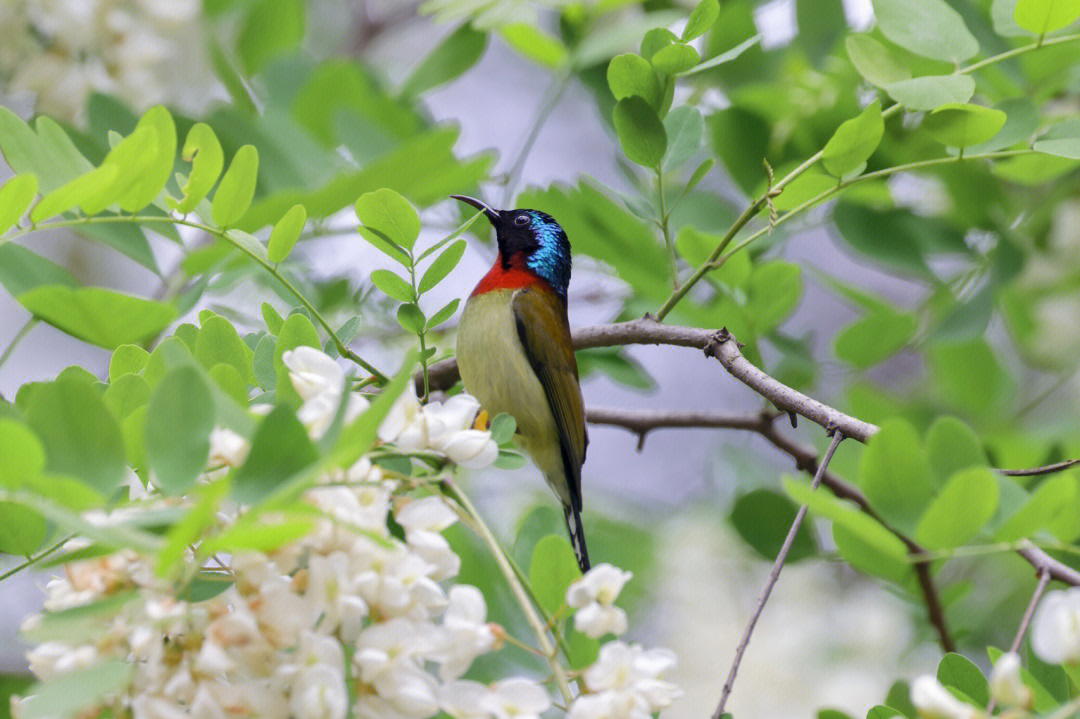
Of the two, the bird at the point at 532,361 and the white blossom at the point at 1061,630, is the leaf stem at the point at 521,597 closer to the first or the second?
the white blossom at the point at 1061,630

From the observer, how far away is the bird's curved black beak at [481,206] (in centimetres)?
152

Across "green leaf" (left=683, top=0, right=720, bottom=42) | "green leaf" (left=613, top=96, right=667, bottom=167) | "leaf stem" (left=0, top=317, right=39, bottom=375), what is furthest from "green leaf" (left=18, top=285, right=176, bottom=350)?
"green leaf" (left=683, top=0, right=720, bottom=42)

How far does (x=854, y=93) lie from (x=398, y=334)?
872 millimetres

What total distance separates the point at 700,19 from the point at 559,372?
62 cm

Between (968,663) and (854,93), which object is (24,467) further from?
(854,93)

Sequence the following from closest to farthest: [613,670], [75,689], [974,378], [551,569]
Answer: [75,689] < [613,670] < [551,569] < [974,378]

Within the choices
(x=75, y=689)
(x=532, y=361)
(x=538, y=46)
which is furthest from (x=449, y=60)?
(x=75, y=689)

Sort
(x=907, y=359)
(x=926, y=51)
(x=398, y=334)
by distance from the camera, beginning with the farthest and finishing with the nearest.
→ 1. (x=907, y=359)
2. (x=398, y=334)
3. (x=926, y=51)

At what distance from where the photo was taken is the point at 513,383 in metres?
1.61

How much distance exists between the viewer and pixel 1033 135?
112 cm

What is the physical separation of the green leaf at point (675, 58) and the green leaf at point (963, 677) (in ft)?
2.03

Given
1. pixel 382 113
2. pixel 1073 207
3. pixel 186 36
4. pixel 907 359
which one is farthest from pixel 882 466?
pixel 907 359

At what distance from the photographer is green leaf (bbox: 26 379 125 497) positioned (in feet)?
2.12

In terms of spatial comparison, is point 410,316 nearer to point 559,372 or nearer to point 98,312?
point 98,312
